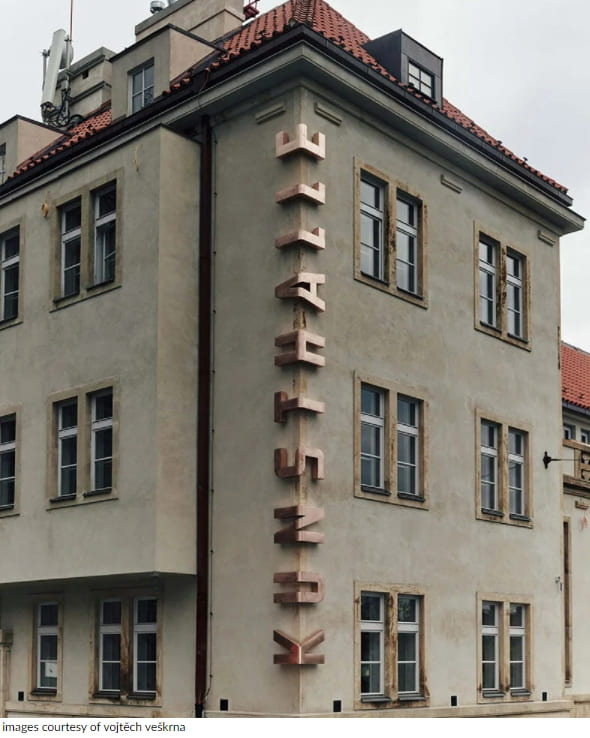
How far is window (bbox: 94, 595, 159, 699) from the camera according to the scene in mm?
22234

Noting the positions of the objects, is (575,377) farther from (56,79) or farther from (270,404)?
(270,404)

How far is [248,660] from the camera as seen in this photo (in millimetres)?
20562

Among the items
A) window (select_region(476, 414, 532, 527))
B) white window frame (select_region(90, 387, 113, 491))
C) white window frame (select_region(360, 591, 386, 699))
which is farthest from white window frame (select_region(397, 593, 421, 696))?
white window frame (select_region(90, 387, 113, 491))

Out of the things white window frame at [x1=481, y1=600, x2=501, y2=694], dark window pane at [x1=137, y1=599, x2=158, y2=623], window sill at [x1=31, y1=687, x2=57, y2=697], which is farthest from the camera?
white window frame at [x1=481, y1=600, x2=501, y2=694]

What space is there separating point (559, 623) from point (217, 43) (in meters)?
13.5

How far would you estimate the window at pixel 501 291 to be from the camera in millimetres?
25875

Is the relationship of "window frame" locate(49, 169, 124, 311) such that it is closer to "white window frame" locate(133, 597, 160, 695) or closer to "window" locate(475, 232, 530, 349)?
"white window frame" locate(133, 597, 160, 695)

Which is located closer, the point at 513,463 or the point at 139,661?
the point at 139,661

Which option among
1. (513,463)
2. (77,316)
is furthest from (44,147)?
(513,463)

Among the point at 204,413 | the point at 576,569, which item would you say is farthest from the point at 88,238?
the point at 576,569

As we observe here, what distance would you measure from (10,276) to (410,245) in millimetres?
7544

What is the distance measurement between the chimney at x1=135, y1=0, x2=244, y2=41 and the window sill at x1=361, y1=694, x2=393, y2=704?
1405cm

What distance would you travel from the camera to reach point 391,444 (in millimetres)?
22453

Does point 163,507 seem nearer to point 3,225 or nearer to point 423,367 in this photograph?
point 423,367
